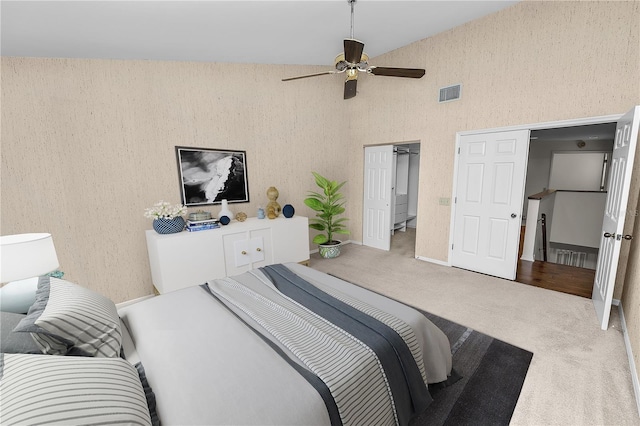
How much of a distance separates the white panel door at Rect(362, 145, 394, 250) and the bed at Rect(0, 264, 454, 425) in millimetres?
3123

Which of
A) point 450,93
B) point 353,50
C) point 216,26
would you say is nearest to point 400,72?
point 353,50

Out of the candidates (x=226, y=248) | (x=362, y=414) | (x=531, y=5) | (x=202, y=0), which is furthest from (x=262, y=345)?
(x=531, y=5)

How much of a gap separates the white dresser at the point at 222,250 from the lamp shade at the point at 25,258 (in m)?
1.19

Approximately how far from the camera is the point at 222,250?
3.33 meters

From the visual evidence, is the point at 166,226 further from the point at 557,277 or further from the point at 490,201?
the point at 557,277

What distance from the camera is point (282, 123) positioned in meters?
4.29

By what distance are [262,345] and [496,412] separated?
1497 millimetres

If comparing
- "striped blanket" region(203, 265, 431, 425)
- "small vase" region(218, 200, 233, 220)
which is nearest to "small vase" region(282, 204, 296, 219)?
"small vase" region(218, 200, 233, 220)

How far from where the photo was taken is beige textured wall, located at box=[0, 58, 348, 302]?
8.48 ft

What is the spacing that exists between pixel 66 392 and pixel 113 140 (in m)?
2.92

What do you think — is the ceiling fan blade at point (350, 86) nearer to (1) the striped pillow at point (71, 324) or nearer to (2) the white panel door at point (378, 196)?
(2) the white panel door at point (378, 196)

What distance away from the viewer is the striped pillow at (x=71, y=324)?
43.8 inches

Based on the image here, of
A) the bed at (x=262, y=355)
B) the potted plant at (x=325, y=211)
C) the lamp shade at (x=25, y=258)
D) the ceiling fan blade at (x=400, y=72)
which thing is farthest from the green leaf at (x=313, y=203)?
the lamp shade at (x=25, y=258)

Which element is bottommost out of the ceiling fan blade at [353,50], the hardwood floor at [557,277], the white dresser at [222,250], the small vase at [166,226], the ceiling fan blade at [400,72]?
the hardwood floor at [557,277]
